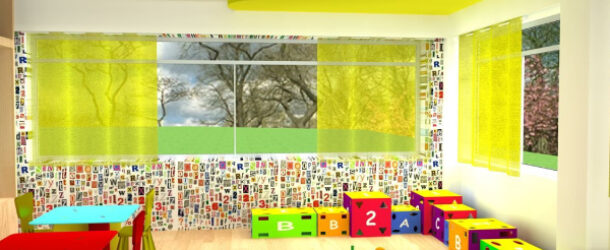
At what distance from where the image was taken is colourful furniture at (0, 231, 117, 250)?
340 cm

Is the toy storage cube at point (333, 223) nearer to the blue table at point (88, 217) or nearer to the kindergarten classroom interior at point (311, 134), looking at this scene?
the kindergarten classroom interior at point (311, 134)

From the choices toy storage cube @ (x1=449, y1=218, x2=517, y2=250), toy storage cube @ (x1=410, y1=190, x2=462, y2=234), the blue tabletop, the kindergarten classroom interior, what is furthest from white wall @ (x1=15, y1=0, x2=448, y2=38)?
toy storage cube @ (x1=449, y1=218, x2=517, y2=250)

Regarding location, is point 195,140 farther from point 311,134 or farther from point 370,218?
point 370,218

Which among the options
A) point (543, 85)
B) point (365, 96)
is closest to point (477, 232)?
point (365, 96)

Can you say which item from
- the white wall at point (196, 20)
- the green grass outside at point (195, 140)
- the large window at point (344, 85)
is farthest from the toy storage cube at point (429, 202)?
the green grass outside at point (195, 140)

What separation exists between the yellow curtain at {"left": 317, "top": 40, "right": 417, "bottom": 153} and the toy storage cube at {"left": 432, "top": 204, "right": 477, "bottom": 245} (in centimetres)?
115

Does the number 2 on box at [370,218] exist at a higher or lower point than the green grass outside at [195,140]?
lower

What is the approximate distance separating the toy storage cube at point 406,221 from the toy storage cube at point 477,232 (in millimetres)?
954

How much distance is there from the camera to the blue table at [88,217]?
13.9 feet

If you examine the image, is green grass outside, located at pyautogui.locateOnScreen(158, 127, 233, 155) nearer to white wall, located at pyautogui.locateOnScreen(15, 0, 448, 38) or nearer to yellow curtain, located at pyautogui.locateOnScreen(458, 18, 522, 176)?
white wall, located at pyautogui.locateOnScreen(15, 0, 448, 38)

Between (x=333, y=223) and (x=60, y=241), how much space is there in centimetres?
332

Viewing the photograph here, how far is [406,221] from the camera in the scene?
624cm

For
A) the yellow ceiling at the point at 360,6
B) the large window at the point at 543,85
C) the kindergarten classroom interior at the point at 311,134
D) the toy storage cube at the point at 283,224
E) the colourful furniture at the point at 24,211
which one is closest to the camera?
the colourful furniture at the point at 24,211

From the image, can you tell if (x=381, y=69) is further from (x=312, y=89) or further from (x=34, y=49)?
(x=34, y=49)
